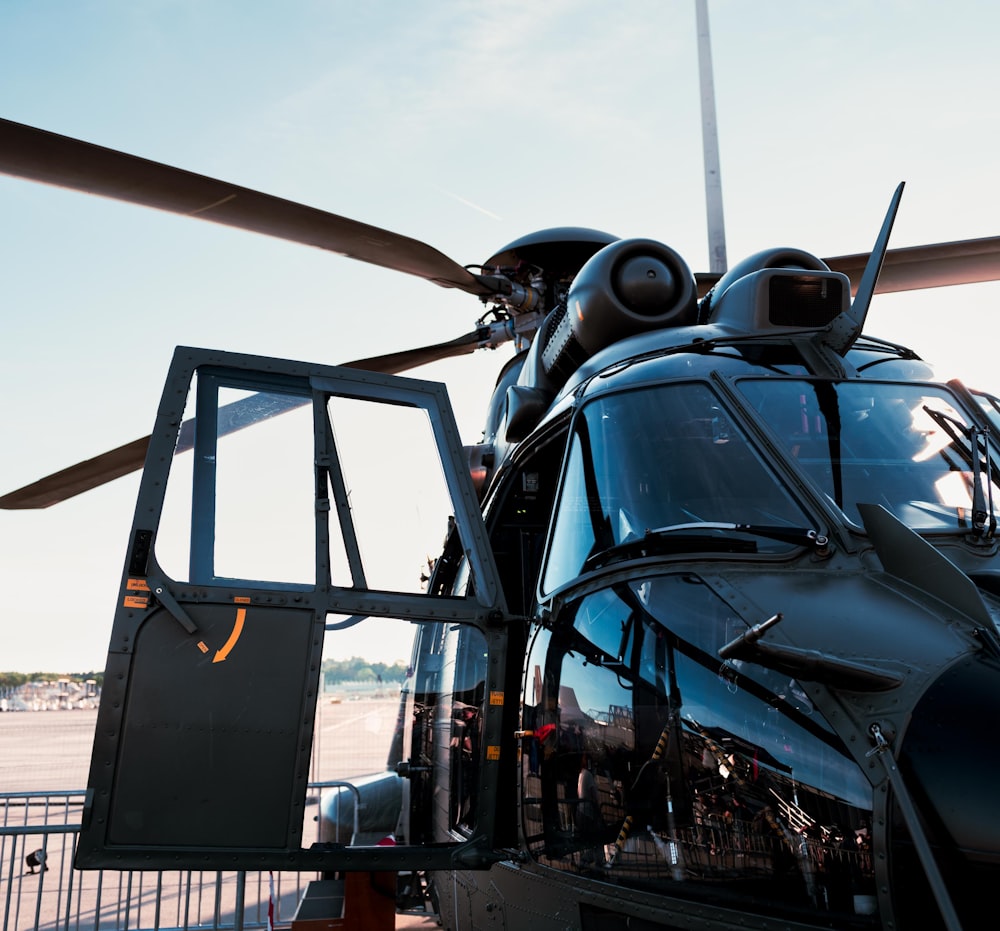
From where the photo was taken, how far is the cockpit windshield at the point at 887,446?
3.37m

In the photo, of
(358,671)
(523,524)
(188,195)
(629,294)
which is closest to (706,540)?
(358,671)

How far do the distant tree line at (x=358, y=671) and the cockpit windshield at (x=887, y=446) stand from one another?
1.94 m

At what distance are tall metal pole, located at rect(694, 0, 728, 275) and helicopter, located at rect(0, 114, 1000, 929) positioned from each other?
3.55 m

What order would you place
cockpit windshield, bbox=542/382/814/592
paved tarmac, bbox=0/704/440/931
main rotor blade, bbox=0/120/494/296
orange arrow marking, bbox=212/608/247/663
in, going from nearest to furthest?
cockpit windshield, bbox=542/382/814/592 < orange arrow marking, bbox=212/608/247/663 < paved tarmac, bbox=0/704/440/931 < main rotor blade, bbox=0/120/494/296

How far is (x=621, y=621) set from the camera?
127 inches

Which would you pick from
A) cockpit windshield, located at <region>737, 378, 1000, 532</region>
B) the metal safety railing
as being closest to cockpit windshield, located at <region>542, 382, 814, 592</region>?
cockpit windshield, located at <region>737, 378, 1000, 532</region>

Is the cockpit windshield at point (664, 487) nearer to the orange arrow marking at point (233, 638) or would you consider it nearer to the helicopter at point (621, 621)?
the helicopter at point (621, 621)

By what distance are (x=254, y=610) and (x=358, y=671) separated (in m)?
0.55

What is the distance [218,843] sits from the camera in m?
3.50

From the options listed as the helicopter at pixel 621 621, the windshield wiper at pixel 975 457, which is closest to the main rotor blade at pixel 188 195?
the helicopter at pixel 621 621

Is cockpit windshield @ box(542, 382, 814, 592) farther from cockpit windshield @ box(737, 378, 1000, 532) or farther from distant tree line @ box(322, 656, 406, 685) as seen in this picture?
distant tree line @ box(322, 656, 406, 685)

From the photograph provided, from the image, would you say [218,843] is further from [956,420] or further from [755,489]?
[956,420]

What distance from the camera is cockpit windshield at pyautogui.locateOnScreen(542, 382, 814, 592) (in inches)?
128

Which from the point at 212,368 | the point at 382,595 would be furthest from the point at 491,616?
the point at 212,368
